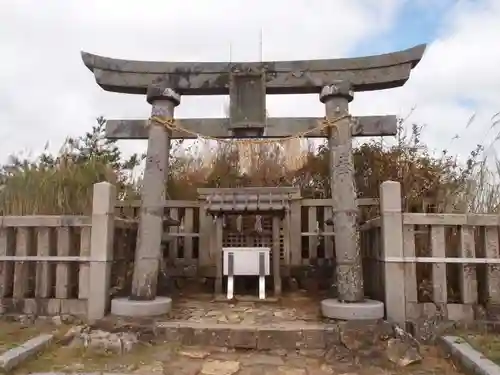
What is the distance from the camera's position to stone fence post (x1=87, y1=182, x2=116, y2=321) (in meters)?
5.19

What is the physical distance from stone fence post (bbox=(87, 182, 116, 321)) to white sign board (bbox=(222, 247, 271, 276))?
200cm

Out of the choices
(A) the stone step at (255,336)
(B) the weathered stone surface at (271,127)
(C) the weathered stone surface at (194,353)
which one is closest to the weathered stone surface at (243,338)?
(A) the stone step at (255,336)

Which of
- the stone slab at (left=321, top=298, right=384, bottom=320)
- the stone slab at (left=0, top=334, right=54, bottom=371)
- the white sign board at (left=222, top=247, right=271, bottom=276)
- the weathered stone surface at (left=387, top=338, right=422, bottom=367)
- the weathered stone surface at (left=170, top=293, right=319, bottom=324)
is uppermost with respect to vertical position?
the white sign board at (left=222, top=247, right=271, bottom=276)

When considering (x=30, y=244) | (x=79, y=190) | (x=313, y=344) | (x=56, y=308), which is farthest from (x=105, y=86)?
(x=313, y=344)

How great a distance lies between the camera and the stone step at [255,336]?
458 cm

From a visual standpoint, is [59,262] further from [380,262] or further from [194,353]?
[380,262]

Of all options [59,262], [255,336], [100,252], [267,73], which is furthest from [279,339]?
[267,73]

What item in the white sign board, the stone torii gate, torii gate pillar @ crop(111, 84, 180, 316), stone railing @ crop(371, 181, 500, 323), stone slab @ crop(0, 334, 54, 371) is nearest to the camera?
stone slab @ crop(0, 334, 54, 371)

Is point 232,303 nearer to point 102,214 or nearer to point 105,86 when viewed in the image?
point 102,214

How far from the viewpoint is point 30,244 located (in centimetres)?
552

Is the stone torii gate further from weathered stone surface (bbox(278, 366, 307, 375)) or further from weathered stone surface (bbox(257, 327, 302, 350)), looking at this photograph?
weathered stone surface (bbox(278, 366, 307, 375))

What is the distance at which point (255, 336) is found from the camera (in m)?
4.61

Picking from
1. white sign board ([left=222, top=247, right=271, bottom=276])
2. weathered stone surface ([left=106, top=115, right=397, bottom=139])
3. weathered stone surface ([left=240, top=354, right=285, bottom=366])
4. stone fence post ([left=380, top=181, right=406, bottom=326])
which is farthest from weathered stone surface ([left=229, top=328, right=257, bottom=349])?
weathered stone surface ([left=106, top=115, right=397, bottom=139])

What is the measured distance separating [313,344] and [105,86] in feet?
14.8
